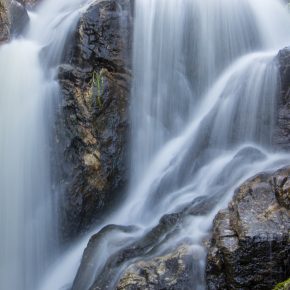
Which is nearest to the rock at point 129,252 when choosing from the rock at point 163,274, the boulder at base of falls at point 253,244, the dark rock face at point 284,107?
the rock at point 163,274

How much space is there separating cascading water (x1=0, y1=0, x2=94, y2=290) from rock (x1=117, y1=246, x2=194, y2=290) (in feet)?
8.38

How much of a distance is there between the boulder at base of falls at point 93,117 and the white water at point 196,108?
32 cm

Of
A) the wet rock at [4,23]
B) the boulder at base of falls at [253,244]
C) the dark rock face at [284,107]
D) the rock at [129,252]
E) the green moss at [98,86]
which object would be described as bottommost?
the boulder at base of falls at [253,244]

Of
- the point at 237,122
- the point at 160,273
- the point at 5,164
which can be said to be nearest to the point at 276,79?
the point at 237,122

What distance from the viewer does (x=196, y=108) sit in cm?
887

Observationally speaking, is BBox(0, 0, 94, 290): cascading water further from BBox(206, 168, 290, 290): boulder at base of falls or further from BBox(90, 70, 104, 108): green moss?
BBox(206, 168, 290, 290): boulder at base of falls

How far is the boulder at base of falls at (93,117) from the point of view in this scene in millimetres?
7523

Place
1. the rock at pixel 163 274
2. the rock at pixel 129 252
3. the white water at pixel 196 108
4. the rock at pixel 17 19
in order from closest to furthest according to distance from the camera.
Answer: the rock at pixel 163 274 < the rock at pixel 129 252 < the white water at pixel 196 108 < the rock at pixel 17 19

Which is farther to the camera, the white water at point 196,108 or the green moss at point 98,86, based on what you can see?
the green moss at point 98,86

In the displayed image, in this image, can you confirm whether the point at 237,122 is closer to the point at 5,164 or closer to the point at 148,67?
the point at 148,67

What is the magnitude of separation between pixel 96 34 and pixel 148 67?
4.63 ft

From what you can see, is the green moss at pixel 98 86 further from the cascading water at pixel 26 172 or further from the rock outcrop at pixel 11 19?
the rock outcrop at pixel 11 19

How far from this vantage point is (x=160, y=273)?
5.03m

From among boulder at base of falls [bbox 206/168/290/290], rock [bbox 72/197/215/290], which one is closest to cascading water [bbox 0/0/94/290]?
rock [bbox 72/197/215/290]
